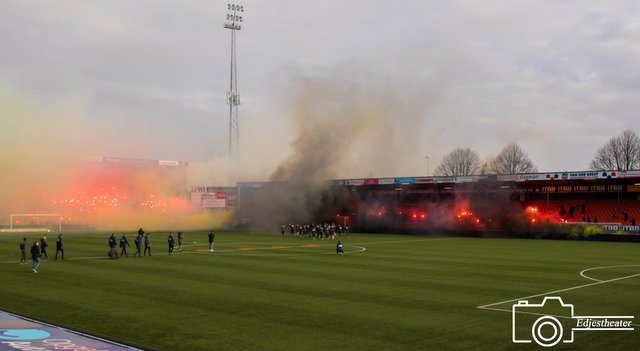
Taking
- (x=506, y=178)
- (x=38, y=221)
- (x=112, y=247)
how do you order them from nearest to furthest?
(x=112, y=247)
(x=506, y=178)
(x=38, y=221)

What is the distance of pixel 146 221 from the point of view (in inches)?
3521

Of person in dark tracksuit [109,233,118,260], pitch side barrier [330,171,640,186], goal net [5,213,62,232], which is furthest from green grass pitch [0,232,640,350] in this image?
goal net [5,213,62,232]

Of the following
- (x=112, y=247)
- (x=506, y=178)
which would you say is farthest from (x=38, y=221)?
(x=506, y=178)

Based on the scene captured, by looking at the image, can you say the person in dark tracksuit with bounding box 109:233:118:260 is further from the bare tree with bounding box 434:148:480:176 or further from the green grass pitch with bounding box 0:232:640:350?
the bare tree with bounding box 434:148:480:176

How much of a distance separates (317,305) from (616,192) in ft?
208

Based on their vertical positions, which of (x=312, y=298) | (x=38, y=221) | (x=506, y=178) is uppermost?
(x=506, y=178)

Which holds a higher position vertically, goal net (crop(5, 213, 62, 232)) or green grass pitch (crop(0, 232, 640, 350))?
goal net (crop(5, 213, 62, 232))

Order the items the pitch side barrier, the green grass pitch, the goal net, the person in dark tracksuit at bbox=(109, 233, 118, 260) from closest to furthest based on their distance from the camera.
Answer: the green grass pitch
the person in dark tracksuit at bbox=(109, 233, 118, 260)
the pitch side barrier
the goal net

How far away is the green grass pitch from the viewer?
45.9 ft

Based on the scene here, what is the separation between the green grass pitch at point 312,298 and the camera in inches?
550

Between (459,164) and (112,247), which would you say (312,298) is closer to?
(112,247)

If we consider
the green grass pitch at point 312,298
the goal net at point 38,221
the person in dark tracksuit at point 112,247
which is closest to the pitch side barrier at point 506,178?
the green grass pitch at point 312,298

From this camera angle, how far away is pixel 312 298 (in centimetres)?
1995

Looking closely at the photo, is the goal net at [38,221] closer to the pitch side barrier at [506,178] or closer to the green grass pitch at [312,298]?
the pitch side barrier at [506,178]
